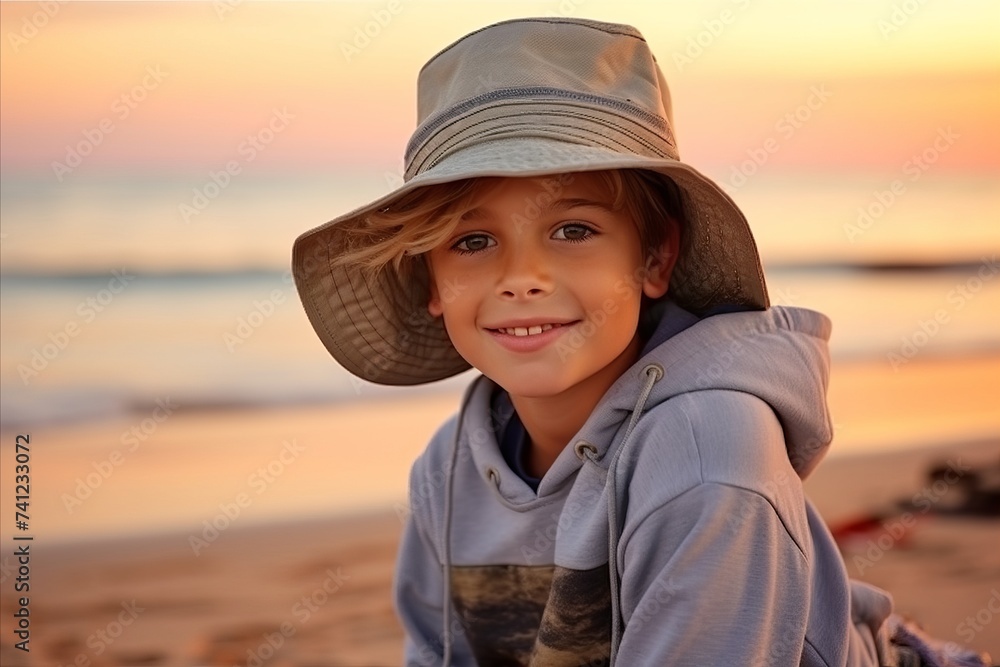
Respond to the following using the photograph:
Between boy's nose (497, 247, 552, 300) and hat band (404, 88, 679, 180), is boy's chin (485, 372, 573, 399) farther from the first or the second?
hat band (404, 88, 679, 180)

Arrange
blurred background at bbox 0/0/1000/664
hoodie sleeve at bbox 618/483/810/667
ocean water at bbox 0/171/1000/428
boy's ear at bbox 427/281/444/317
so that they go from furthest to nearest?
ocean water at bbox 0/171/1000/428 → blurred background at bbox 0/0/1000/664 → boy's ear at bbox 427/281/444/317 → hoodie sleeve at bbox 618/483/810/667

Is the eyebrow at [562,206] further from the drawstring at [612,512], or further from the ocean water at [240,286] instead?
the ocean water at [240,286]

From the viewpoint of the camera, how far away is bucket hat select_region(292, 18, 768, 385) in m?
1.90

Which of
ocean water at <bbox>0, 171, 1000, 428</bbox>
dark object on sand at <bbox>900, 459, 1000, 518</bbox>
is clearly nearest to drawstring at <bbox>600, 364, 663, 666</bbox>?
dark object on sand at <bbox>900, 459, 1000, 518</bbox>

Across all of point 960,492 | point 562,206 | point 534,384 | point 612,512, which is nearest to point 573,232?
point 562,206

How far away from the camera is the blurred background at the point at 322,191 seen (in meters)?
5.84

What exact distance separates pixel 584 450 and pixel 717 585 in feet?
1.31

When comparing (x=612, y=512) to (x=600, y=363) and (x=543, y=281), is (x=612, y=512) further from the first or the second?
(x=543, y=281)

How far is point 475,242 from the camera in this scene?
205 centimetres

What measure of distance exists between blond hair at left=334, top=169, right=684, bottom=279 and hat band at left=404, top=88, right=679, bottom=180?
0.06 meters

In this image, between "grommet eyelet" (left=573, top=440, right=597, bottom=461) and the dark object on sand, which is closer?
"grommet eyelet" (left=573, top=440, right=597, bottom=461)

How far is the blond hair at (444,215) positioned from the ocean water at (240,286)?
3.73 m

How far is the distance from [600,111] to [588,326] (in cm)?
38

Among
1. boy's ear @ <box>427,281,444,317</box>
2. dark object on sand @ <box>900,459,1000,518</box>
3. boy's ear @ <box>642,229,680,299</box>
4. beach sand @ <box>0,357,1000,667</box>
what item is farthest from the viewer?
dark object on sand @ <box>900,459,1000,518</box>
